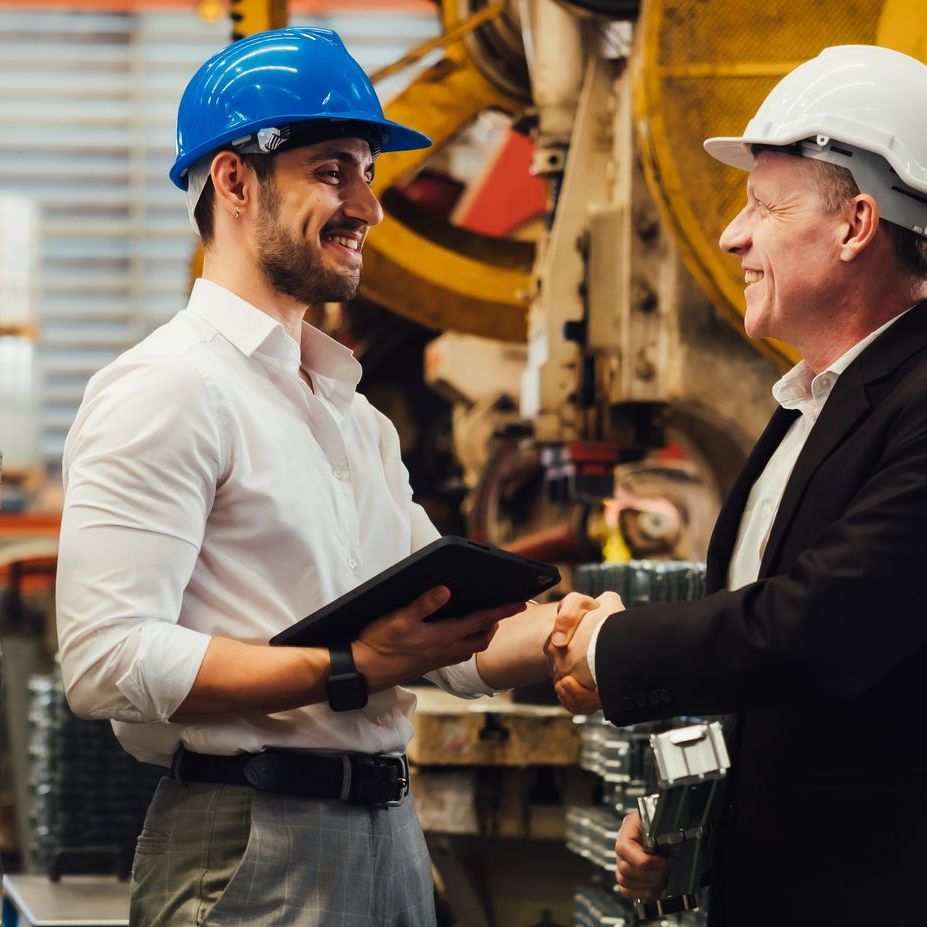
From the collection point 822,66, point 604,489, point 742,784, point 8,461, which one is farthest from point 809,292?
point 8,461

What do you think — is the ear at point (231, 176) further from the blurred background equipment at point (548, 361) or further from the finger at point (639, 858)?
the blurred background equipment at point (548, 361)

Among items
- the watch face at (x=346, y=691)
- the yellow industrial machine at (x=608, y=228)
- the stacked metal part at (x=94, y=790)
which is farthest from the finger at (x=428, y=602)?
the stacked metal part at (x=94, y=790)

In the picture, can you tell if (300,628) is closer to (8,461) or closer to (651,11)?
(651,11)

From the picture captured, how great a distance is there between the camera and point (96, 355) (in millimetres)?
19156

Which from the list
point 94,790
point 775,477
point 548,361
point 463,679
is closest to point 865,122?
point 775,477

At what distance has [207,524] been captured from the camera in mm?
2223

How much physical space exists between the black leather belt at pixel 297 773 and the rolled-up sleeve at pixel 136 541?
125mm

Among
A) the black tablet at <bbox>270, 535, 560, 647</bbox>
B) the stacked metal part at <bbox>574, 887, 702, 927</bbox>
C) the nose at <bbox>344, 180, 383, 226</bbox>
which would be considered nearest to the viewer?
the black tablet at <bbox>270, 535, 560, 647</bbox>

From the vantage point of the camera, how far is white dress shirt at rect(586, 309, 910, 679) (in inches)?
96.7

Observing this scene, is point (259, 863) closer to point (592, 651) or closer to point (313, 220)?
point (592, 651)

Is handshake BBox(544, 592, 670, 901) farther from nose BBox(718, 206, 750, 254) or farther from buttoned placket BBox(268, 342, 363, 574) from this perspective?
nose BBox(718, 206, 750, 254)

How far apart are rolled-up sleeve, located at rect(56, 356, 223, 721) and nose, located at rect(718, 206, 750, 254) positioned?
81 centimetres

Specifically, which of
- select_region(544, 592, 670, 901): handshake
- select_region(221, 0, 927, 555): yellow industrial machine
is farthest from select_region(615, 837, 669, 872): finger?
select_region(221, 0, 927, 555): yellow industrial machine

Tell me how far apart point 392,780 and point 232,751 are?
0.23 m
